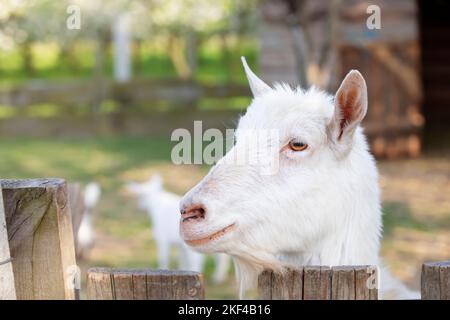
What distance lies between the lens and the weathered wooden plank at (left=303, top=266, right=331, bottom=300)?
2420mm

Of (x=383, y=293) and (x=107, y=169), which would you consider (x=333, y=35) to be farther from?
(x=383, y=293)

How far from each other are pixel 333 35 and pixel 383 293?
9.31m

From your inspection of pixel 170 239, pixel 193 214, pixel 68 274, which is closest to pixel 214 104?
pixel 170 239

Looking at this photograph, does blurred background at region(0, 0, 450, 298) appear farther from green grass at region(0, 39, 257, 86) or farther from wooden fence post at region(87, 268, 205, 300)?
green grass at region(0, 39, 257, 86)

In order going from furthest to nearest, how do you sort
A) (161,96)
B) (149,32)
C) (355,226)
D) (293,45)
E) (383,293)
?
1. (149,32)
2. (161,96)
3. (293,45)
4. (383,293)
5. (355,226)

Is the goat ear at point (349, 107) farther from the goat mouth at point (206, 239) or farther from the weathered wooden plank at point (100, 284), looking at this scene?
the weathered wooden plank at point (100, 284)

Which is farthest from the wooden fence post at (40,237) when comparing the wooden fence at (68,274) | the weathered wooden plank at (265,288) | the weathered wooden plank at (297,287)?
the weathered wooden plank at (297,287)

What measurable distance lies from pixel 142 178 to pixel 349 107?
9.36m

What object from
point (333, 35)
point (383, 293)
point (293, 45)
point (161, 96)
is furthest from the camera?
point (161, 96)

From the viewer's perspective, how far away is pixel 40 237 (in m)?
2.52

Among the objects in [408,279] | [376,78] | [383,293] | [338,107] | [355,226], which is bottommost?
[408,279]

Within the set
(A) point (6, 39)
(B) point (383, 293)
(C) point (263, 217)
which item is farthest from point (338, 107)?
(A) point (6, 39)

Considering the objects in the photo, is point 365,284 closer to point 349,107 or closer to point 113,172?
point 349,107

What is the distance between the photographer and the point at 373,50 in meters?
12.5
